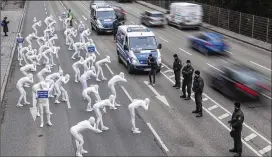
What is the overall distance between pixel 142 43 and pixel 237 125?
13.0 meters

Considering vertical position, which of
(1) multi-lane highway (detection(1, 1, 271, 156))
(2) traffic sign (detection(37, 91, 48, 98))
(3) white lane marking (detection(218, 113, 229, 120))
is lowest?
(3) white lane marking (detection(218, 113, 229, 120))

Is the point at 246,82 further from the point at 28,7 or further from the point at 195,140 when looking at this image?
the point at 28,7

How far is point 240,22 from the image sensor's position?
140 feet

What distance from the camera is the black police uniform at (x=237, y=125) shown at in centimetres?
1440

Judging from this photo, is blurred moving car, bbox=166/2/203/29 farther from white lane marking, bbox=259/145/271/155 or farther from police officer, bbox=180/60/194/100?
white lane marking, bbox=259/145/271/155

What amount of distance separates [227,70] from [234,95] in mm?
1313

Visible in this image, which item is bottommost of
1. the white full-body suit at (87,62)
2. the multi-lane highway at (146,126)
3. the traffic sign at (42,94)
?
the multi-lane highway at (146,126)

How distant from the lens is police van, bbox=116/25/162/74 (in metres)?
25.6

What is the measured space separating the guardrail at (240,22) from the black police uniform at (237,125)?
25.0 m

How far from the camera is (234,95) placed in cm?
2095

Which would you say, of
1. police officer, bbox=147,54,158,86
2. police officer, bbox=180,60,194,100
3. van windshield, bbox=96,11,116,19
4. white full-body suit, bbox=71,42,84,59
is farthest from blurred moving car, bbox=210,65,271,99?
van windshield, bbox=96,11,116,19

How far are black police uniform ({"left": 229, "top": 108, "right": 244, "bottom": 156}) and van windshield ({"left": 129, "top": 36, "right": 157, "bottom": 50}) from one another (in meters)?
12.2

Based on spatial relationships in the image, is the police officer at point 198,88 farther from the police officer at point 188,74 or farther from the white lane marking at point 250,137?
the white lane marking at point 250,137

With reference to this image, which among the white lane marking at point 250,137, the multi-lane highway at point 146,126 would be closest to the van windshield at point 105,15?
the multi-lane highway at point 146,126
